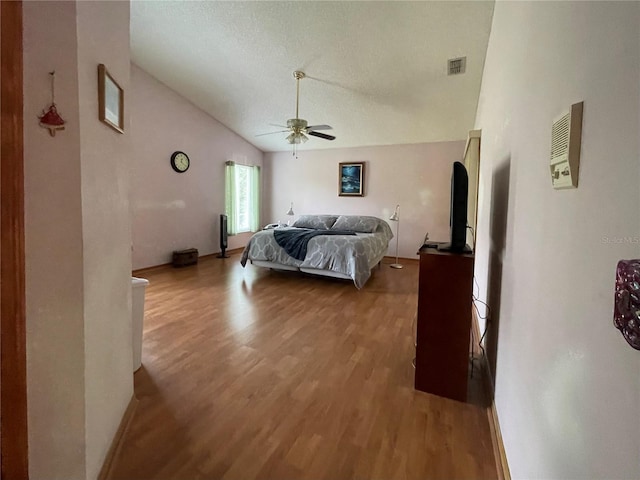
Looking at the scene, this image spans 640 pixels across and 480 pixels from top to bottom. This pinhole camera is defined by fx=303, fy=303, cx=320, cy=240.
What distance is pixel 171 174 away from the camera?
493cm

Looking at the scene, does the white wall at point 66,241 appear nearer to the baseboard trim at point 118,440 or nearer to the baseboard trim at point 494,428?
the baseboard trim at point 118,440

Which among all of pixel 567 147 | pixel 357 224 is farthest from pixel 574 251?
pixel 357 224

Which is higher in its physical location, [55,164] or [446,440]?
[55,164]

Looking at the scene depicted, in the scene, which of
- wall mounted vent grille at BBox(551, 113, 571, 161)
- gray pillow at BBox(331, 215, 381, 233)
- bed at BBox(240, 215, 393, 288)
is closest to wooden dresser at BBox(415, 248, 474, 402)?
wall mounted vent grille at BBox(551, 113, 571, 161)

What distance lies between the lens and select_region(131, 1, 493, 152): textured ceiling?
9.07 ft

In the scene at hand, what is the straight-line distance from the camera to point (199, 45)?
11.6 feet

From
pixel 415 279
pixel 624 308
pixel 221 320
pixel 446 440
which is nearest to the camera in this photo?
pixel 624 308

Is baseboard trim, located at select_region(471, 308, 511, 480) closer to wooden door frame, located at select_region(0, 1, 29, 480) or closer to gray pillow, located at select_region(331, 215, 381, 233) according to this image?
wooden door frame, located at select_region(0, 1, 29, 480)

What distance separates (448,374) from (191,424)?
138 cm

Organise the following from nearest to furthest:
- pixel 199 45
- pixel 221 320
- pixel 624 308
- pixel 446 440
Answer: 1. pixel 624 308
2. pixel 446 440
3. pixel 221 320
4. pixel 199 45

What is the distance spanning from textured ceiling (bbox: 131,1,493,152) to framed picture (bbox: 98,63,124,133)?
212cm

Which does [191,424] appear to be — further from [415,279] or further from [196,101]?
[196,101]

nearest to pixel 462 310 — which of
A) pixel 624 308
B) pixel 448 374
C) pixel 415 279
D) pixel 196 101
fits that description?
pixel 448 374

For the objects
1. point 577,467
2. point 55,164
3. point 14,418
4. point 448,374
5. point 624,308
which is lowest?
point 448,374
